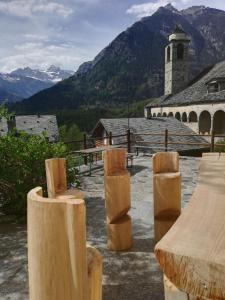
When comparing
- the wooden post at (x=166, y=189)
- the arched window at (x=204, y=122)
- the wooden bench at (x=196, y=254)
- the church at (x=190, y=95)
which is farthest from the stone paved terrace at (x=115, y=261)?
the arched window at (x=204, y=122)

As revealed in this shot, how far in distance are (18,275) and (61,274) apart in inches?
119

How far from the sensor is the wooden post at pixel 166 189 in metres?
3.69

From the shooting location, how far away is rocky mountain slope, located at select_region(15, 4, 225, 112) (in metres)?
138

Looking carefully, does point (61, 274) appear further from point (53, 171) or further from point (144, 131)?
point (144, 131)

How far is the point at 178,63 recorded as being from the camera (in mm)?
42312

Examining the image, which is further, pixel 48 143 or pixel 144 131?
pixel 144 131

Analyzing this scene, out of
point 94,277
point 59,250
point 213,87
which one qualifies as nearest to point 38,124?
point 213,87

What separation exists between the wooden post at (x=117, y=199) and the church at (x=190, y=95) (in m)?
27.2

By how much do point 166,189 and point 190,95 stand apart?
35.2 meters

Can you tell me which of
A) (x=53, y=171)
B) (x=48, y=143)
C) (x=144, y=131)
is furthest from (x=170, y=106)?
(x=53, y=171)

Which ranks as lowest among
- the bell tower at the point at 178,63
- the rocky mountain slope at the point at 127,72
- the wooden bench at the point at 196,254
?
the wooden bench at the point at 196,254

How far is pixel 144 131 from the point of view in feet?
90.3

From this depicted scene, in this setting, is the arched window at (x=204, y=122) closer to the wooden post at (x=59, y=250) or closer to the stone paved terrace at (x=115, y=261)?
the stone paved terrace at (x=115, y=261)

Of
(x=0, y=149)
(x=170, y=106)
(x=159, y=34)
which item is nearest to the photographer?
(x=0, y=149)
